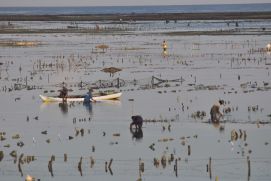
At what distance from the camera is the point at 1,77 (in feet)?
213

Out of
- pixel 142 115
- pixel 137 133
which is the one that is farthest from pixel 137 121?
pixel 142 115

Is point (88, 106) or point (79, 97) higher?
point (79, 97)

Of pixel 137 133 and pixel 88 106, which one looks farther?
pixel 88 106

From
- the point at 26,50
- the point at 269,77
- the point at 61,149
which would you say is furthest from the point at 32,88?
the point at 26,50

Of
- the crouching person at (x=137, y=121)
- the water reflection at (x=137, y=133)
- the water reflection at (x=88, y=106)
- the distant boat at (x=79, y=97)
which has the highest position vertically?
the distant boat at (x=79, y=97)

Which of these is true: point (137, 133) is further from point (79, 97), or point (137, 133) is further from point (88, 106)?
point (79, 97)

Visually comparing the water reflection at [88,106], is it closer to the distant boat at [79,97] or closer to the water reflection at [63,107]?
the distant boat at [79,97]

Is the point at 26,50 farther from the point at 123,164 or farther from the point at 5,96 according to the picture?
the point at 123,164

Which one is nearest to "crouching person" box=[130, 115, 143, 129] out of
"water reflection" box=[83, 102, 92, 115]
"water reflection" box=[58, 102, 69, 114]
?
"water reflection" box=[83, 102, 92, 115]

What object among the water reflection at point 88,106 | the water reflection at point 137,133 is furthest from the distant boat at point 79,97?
the water reflection at point 137,133

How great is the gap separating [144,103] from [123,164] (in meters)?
16.9

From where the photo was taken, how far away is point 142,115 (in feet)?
144

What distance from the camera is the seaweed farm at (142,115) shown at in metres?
30.9

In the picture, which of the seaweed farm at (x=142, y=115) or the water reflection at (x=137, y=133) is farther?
the water reflection at (x=137, y=133)
